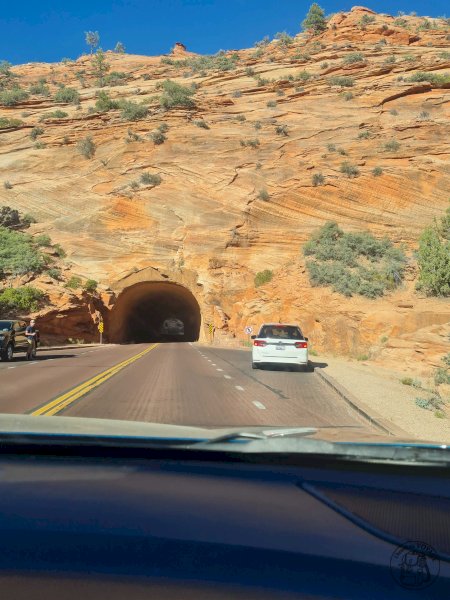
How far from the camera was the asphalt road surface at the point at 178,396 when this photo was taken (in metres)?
10.8

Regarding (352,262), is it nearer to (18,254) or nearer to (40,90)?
(18,254)

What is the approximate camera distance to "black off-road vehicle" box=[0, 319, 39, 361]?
25141 mm

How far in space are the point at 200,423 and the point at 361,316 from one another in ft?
75.5

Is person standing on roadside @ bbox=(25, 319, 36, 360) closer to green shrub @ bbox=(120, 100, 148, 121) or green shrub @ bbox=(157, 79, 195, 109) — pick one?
green shrub @ bbox=(120, 100, 148, 121)

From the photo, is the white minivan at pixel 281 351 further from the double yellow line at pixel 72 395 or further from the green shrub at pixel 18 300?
the green shrub at pixel 18 300

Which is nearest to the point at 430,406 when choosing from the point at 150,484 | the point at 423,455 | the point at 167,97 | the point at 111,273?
the point at 423,455

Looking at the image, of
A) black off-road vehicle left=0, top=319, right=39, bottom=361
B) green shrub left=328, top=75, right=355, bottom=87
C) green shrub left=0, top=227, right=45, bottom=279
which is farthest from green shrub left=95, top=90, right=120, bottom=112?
black off-road vehicle left=0, top=319, right=39, bottom=361

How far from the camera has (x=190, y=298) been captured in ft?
183

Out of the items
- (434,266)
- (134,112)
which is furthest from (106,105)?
(434,266)

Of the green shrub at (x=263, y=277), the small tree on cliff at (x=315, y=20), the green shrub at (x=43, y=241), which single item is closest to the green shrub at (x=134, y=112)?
the green shrub at (x=43, y=241)

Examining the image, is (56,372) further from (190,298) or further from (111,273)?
(190,298)

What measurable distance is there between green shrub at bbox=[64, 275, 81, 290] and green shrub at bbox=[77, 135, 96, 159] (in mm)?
16448

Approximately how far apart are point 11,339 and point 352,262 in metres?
23.1

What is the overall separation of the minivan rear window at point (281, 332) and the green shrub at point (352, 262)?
14349mm
